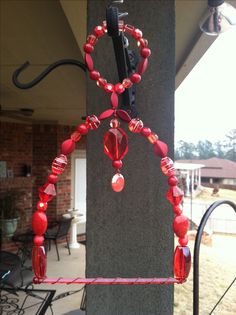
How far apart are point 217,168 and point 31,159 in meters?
5.18

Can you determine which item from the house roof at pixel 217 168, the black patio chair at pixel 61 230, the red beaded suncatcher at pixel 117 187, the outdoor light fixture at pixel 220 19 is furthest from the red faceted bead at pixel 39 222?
the black patio chair at pixel 61 230

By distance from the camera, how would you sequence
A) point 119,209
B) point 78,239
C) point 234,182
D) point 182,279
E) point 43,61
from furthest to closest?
point 78,239 < point 43,61 < point 234,182 < point 119,209 < point 182,279

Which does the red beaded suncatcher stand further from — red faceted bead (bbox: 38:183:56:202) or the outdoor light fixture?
the outdoor light fixture

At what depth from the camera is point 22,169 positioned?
219 inches

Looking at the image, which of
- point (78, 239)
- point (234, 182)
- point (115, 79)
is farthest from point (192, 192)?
point (78, 239)

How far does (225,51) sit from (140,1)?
406mm

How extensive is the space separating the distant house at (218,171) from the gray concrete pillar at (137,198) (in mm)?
218

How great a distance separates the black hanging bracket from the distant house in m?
0.32

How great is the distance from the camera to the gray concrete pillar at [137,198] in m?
0.75

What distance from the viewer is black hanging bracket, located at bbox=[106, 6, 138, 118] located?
0.44 m

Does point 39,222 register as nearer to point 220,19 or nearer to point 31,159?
point 220,19

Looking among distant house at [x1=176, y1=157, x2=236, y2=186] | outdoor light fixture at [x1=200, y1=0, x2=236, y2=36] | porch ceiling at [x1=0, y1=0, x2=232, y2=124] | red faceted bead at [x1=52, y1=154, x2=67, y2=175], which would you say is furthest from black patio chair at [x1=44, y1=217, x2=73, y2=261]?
red faceted bead at [x1=52, y1=154, x2=67, y2=175]

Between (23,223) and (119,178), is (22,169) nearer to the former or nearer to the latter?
(23,223)

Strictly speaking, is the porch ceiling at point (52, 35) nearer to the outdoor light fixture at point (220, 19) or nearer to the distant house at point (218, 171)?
the outdoor light fixture at point (220, 19)
